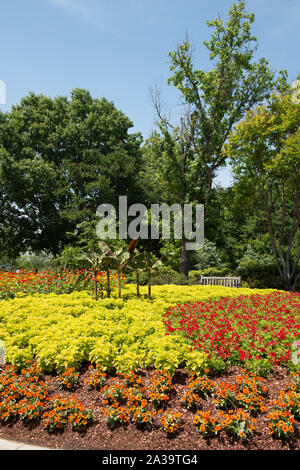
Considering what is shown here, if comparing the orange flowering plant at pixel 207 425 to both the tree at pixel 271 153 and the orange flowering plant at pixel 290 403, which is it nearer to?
the orange flowering plant at pixel 290 403

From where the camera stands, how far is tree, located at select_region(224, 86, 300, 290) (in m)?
13.4

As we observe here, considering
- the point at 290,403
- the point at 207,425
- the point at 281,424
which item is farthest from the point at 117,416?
the point at 290,403

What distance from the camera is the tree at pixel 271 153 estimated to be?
13391 mm

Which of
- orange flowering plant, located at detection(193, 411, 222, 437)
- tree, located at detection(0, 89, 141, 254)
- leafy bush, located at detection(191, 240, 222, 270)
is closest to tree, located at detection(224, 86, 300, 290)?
leafy bush, located at detection(191, 240, 222, 270)

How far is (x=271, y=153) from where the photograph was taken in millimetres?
14484

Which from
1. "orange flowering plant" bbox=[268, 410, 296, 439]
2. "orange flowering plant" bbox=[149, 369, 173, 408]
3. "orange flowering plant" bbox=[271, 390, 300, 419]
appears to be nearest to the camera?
"orange flowering plant" bbox=[268, 410, 296, 439]

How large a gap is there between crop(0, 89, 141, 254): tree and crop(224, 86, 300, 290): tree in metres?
8.50

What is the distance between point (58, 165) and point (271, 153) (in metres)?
15.0

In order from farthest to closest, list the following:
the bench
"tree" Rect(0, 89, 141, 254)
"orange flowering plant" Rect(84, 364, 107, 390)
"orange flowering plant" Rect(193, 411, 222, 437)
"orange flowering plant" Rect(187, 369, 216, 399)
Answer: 1. "tree" Rect(0, 89, 141, 254)
2. the bench
3. "orange flowering plant" Rect(84, 364, 107, 390)
4. "orange flowering plant" Rect(187, 369, 216, 399)
5. "orange flowering plant" Rect(193, 411, 222, 437)

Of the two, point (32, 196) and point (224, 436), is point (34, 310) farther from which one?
point (32, 196)

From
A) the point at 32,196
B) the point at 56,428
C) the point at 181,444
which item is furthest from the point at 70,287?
the point at 32,196

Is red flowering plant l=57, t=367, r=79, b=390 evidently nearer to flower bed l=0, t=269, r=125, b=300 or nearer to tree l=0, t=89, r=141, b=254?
flower bed l=0, t=269, r=125, b=300

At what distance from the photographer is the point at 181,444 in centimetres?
321

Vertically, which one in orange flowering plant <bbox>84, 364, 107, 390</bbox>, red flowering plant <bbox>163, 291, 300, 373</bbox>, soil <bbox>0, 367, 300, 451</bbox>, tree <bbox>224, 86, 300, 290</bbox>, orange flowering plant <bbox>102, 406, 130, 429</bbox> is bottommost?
soil <bbox>0, 367, 300, 451</bbox>
